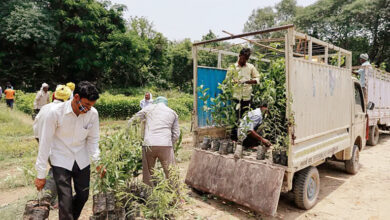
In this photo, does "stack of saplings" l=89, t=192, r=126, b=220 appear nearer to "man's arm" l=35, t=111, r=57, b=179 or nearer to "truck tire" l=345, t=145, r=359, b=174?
"man's arm" l=35, t=111, r=57, b=179

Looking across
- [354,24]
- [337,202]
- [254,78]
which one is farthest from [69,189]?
[354,24]

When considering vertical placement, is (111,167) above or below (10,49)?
below

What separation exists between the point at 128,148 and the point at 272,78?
305 cm

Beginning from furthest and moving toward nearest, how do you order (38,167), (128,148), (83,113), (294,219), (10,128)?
(10,128)
(294,219)
(128,148)
(83,113)
(38,167)

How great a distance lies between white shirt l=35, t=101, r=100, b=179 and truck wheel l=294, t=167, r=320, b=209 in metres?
3.05

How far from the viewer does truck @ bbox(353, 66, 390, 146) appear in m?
8.19

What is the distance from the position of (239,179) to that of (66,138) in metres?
2.54

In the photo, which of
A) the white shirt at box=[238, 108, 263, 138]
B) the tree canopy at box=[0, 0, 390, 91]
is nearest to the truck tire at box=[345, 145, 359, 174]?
the white shirt at box=[238, 108, 263, 138]

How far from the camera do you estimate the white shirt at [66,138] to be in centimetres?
265

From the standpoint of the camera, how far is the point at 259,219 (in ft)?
13.1

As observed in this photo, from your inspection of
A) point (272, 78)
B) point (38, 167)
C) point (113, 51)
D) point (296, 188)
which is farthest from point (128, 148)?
point (113, 51)

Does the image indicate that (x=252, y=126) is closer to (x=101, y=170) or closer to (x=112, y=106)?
(x=101, y=170)

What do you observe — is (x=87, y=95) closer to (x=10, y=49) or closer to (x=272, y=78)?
(x=272, y=78)

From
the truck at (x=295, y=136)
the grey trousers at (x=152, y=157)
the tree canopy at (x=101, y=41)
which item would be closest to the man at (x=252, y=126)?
the truck at (x=295, y=136)
